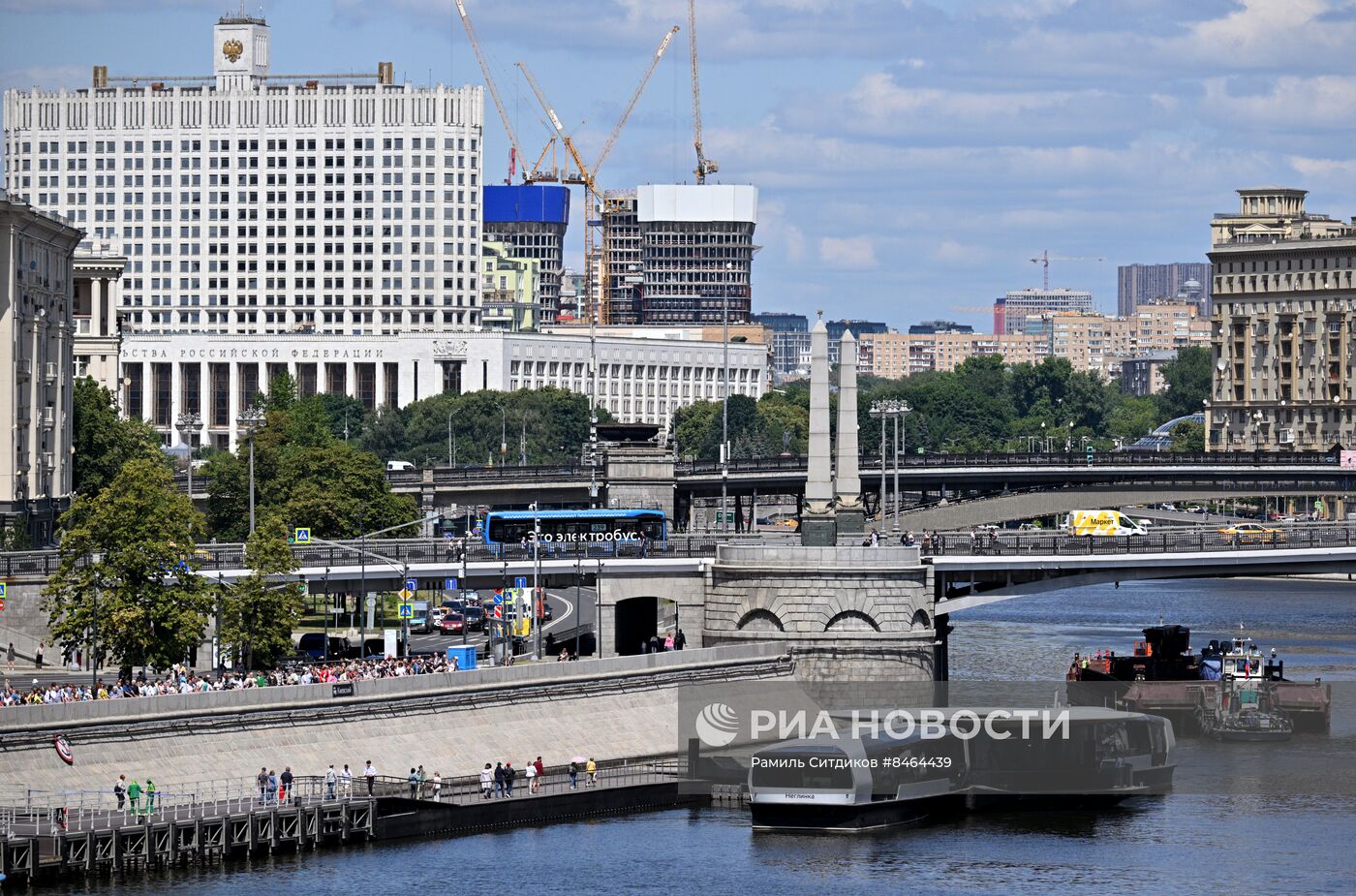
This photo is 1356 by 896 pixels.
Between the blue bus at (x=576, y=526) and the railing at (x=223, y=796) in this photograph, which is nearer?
the railing at (x=223, y=796)

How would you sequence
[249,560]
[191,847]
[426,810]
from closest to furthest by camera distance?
[191,847]
[426,810]
[249,560]

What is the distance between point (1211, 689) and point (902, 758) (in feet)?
93.2

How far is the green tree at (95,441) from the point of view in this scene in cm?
14738

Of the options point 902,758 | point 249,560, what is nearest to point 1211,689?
point 902,758

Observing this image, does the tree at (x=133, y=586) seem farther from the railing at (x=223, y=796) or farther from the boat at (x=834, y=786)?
the boat at (x=834, y=786)

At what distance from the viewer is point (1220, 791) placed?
314 ft

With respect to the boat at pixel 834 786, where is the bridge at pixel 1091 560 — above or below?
above

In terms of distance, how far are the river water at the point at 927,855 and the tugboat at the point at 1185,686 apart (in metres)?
8.61

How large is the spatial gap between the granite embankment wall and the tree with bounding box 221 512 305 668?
386 inches

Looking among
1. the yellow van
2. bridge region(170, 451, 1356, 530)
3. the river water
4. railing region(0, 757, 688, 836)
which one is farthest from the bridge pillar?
the yellow van

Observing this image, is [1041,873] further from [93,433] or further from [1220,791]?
[93,433]

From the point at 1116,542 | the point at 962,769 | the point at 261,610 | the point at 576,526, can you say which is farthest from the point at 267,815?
the point at 1116,542

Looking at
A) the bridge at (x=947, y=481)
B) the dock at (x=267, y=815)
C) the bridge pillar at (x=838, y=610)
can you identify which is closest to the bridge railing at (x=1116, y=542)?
the bridge pillar at (x=838, y=610)
